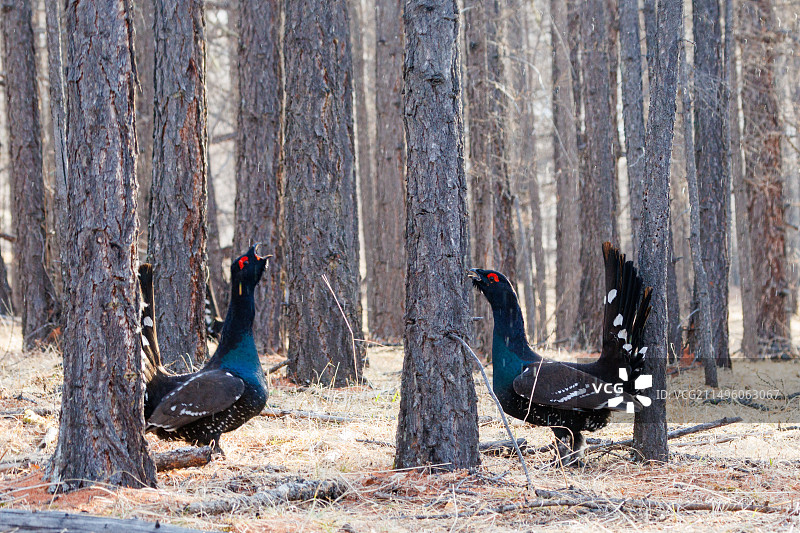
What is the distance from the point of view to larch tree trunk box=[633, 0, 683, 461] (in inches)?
208

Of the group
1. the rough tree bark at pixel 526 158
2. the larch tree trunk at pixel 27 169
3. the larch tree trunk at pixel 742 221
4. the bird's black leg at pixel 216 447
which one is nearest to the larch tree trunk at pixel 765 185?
the larch tree trunk at pixel 742 221

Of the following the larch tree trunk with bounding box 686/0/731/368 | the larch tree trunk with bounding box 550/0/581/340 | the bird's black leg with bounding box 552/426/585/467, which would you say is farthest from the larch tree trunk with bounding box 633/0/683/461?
the larch tree trunk with bounding box 550/0/581/340

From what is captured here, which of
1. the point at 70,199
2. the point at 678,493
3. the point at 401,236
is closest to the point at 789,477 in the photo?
the point at 678,493

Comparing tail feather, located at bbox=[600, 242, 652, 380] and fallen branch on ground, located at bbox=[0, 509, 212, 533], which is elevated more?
tail feather, located at bbox=[600, 242, 652, 380]

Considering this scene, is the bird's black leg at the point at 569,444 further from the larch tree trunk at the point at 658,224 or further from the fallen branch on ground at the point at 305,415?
the fallen branch on ground at the point at 305,415

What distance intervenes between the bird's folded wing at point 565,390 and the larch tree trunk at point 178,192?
3.90 metres

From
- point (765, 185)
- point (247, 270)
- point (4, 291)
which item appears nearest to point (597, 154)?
point (765, 185)

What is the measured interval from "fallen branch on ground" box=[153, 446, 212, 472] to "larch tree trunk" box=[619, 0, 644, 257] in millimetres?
6241

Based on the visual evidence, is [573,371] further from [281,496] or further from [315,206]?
[315,206]

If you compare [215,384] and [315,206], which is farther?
[315,206]

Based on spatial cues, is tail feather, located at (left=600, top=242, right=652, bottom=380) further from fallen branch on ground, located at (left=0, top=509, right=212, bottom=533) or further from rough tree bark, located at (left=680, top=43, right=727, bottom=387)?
rough tree bark, located at (left=680, top=43, right=727, bottom=387)

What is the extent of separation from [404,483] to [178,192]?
14.8 feet

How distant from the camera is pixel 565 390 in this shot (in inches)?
214

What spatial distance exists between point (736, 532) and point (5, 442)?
16.3 ft
